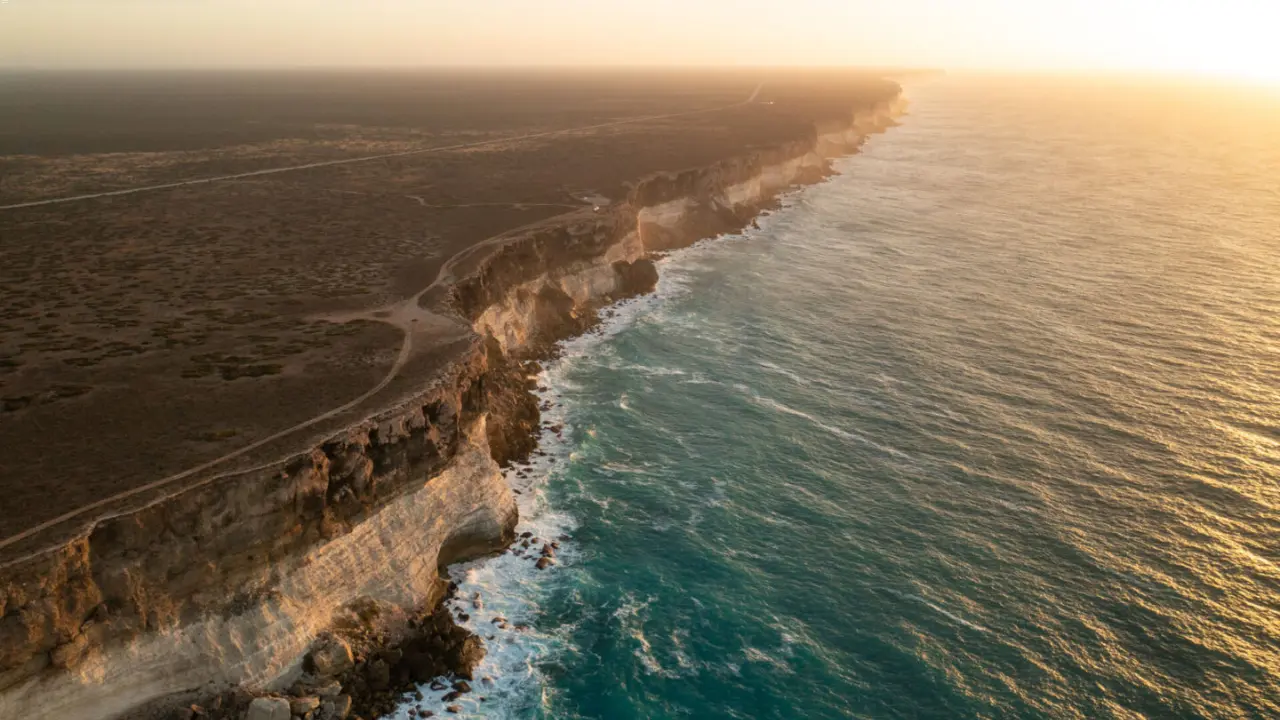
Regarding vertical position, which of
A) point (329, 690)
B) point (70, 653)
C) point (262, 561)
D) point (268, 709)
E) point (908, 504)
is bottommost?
point (908, 504)

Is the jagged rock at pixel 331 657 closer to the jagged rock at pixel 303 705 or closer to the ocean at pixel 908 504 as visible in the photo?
the jagged rock at pixel 303 705

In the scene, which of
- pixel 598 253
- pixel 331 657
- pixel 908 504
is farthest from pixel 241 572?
pixel 598 253

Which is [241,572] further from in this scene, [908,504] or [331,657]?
[908,504]

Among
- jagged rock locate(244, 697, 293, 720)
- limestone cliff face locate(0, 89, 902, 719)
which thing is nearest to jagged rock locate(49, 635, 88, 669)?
limestone cliff face locate(0, 89, 902, 719)

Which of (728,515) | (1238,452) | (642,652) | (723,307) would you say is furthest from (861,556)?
(723,307)

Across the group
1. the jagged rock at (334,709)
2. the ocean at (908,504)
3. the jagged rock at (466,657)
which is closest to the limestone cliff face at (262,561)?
the jagged rock at (334,709)
